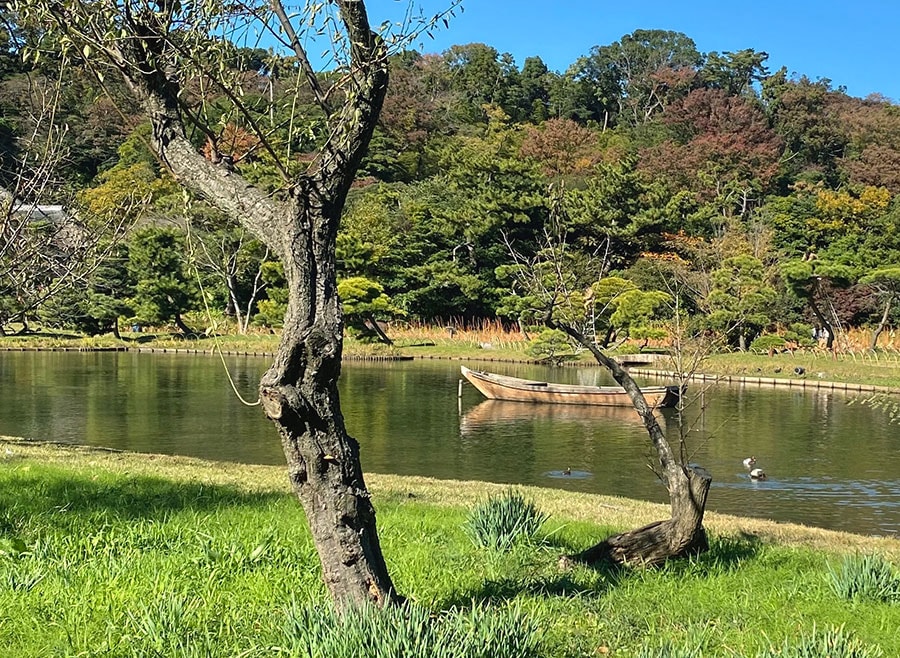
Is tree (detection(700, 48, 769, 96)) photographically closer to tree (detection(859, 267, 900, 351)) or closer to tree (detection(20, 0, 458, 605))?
tree (detection(859, 267, 900, 351))

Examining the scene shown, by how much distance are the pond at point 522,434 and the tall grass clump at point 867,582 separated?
2951 millimetres

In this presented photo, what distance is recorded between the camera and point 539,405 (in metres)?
17.0

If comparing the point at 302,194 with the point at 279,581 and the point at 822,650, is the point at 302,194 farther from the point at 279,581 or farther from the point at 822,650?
the point at 822,650

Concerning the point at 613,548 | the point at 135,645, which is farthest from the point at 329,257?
the point at 613,548

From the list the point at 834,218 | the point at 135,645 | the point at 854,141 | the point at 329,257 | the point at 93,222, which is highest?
the point at 854,141

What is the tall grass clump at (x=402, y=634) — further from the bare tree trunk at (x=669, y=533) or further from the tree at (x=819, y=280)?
the tree at (x=819, y=280)

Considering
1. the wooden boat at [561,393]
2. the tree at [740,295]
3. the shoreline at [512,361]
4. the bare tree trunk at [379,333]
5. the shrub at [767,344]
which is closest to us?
the wooden boat at [561,393]

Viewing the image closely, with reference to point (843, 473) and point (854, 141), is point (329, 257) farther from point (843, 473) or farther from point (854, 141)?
point (854, 141)

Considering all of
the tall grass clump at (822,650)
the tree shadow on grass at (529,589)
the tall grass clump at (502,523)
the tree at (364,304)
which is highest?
the tree at (364,304)

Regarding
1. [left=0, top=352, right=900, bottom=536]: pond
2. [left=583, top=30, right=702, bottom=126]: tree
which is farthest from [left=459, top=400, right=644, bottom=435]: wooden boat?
[left=583, top=30, right=702, bottom=126]: tree

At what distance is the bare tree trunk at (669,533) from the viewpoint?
450cm

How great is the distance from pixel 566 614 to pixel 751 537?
2888 millimetres

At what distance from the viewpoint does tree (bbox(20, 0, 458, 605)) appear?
2.71m

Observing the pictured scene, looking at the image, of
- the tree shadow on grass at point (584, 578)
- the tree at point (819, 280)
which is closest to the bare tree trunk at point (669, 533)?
the tree shadow on grass at point (584, 578)
